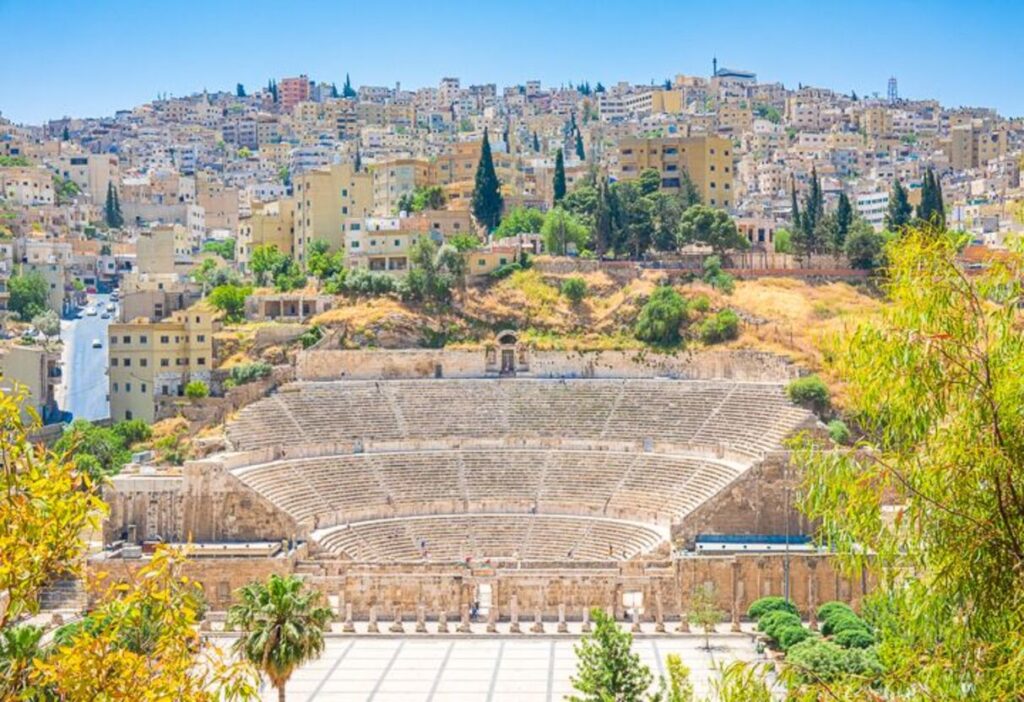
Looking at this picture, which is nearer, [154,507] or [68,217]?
[154,507]

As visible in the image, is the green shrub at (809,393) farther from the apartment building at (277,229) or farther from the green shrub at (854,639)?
the apartment building at (277,229)

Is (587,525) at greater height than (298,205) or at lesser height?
lesser

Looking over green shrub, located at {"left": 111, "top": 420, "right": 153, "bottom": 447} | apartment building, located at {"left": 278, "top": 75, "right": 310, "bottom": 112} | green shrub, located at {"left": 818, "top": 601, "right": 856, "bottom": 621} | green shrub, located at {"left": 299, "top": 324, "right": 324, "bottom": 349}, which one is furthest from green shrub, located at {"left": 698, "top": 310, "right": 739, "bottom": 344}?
apartment building, located at {"left": 278, "top": 75, "right": 310, "bottom": 112}

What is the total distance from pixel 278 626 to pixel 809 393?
29.0 metres

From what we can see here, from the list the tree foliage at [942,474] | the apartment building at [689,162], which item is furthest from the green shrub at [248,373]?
the tree foliage at [942,474]

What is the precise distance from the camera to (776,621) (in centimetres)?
3744

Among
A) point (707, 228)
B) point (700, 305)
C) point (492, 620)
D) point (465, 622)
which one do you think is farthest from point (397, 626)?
point (707, 228)

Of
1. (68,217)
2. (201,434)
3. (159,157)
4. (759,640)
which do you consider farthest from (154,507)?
(159,157)

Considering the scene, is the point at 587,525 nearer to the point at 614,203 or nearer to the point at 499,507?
the point at 499,507

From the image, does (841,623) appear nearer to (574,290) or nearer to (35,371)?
(574,290)

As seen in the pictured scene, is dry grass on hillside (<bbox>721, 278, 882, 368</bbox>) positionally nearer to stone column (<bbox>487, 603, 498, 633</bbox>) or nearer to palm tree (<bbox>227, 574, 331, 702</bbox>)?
stone column (<bbox>487, 603, 498, 633</bbox>)

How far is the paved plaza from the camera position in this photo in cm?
3366

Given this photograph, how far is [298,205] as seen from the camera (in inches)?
2982

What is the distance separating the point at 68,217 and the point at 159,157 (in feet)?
178
